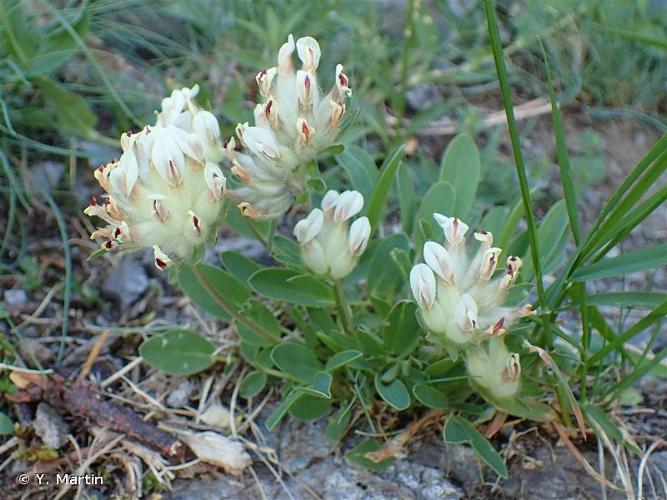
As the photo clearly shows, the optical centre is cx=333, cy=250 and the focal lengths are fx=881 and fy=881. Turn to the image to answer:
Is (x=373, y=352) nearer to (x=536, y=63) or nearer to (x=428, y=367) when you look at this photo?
(x=428, y=367)

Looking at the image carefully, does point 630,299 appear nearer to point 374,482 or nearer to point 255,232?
point 374,482

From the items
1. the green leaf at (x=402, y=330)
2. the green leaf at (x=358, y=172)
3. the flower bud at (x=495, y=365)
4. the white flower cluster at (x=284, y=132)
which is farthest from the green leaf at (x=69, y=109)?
the flower bud at (x=495, y=365)

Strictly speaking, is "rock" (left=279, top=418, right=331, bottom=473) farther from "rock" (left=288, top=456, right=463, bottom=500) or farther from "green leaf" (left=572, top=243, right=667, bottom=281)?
"green leaf" (left=572, top=243, right=667, bottom=281)

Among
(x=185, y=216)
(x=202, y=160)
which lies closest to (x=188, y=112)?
(x=202, y=160)

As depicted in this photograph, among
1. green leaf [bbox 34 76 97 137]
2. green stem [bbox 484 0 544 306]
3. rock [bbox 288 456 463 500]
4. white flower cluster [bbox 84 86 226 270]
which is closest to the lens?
green stem [bbox 484 0 544 306]

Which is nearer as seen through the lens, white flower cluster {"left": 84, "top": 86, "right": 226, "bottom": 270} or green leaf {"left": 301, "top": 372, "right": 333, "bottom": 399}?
white flower cluster {"left": 84, "top": 86, "right": 226, "bottom": 270}

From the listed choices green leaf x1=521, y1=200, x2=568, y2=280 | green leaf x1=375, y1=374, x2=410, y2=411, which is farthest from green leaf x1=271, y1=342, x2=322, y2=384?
green leaf x1=521, y1=200, x2=568, y2=280
